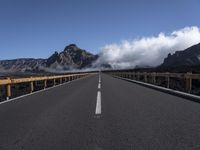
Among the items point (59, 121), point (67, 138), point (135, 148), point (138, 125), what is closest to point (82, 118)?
point (59, 121)

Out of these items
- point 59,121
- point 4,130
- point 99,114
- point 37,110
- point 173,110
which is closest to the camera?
point 4,130

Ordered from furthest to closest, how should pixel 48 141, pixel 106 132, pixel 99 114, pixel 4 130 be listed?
pixel 99 114
pixel 4 130
pixel 106 132
pixel 48 141

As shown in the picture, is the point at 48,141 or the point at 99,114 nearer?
the point at 48,141

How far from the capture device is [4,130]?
7742 millimetres

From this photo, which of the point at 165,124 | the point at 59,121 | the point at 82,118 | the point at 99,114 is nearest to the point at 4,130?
the point at 59,121

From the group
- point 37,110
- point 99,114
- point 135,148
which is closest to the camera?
point 135,148

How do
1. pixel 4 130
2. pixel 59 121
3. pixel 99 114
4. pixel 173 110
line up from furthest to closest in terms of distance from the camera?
pixel 173 110 → pixel 99 114 → pixel 59 121 → pixel 4 130

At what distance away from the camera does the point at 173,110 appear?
413 inches

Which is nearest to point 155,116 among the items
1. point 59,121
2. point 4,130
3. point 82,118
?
point 82,118

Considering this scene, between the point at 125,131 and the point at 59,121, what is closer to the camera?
the point at 125,131

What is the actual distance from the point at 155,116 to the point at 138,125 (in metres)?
1.43

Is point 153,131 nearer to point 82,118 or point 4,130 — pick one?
point 82,118

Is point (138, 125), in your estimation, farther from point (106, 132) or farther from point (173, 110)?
point (173, 110)

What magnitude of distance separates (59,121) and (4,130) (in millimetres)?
1514
